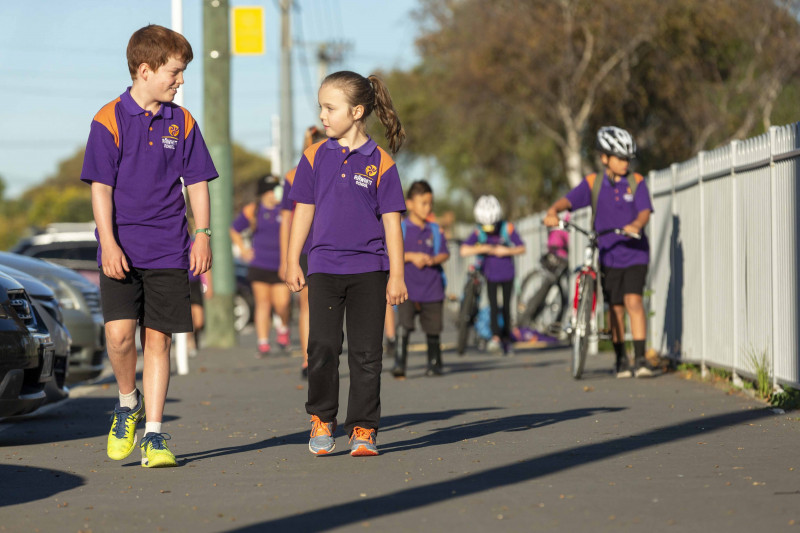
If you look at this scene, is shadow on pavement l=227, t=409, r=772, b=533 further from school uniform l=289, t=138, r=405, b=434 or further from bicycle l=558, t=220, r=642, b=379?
A: bicycle l=558, t=220, r=642, b=379

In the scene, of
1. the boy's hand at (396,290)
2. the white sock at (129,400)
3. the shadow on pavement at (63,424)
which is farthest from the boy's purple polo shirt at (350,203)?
the shadow on pavement at (63,424)

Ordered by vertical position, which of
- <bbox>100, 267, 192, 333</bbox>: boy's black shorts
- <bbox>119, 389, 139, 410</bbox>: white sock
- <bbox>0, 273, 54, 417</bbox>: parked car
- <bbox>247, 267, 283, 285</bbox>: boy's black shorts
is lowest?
<bbox>119, 389, 139, 410</bbox>: white sock

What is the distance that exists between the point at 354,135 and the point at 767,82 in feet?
111

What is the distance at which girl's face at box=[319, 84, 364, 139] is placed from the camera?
6984 mm

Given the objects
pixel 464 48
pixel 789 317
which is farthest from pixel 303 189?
pixel 464 48

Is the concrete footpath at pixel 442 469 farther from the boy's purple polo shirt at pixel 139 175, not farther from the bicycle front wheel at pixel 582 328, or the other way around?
the boy's purple polo shirt at pixel 139 175

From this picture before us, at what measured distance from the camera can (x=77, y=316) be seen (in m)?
11.5

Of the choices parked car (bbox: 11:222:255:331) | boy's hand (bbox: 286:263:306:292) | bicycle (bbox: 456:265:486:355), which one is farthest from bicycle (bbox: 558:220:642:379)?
parked car (bbox: 11:222:255:331)

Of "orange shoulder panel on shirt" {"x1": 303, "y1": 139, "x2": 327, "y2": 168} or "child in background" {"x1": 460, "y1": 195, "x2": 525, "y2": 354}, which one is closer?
"orange shoulder panel on shirt" {"x1": 303, "y1": 139, "x2": 327, "y2": 168}

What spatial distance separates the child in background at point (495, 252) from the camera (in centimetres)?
1591

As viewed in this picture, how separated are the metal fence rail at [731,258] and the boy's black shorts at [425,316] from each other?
2093 millimetres

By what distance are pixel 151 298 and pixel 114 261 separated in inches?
12.6

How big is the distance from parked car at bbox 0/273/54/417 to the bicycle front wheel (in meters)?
4.78

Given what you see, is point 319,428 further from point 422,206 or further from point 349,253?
point 422,206
